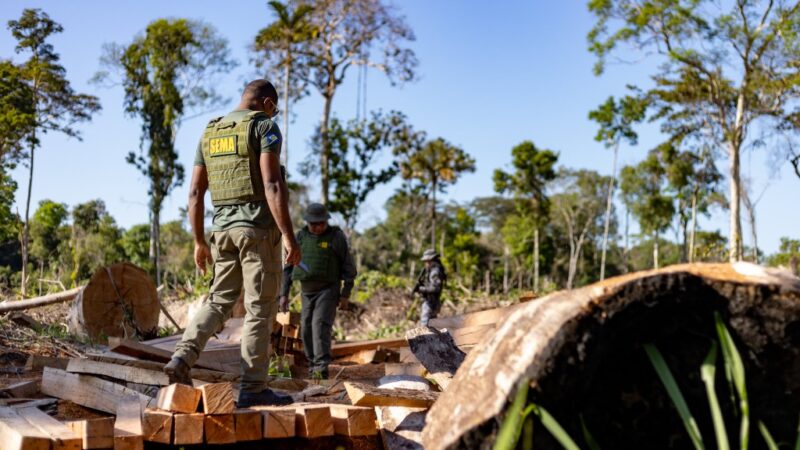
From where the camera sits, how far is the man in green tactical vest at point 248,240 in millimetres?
4852

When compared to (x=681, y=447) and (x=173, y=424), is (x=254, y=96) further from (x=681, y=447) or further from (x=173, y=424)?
(x=681, y=447)

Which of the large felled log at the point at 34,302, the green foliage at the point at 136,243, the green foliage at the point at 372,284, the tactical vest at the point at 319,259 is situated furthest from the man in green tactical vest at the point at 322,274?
the green foliage at the point at 136,243

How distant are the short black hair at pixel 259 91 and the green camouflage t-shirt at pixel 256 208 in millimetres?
163

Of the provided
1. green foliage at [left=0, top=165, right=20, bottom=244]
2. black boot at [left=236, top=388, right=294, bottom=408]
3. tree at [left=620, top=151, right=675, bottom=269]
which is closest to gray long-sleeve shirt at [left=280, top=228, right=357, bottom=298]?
black boot at [left=236, top=388, right=294, bottom=408]

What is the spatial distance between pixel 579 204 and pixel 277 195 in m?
49.9

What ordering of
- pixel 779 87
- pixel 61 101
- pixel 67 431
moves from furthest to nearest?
pixel 779 87
pixel 61 101
pixel 67 431

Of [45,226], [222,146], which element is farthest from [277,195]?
[45,226]

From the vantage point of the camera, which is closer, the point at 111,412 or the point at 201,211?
the point at 111,412

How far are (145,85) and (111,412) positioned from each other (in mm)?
27672

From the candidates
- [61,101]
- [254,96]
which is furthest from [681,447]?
[61,101]

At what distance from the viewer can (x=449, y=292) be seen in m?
20.3

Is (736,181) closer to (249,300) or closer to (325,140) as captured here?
(325,140)

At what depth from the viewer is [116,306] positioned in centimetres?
1008

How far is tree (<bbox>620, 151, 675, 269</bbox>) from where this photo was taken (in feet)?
144
